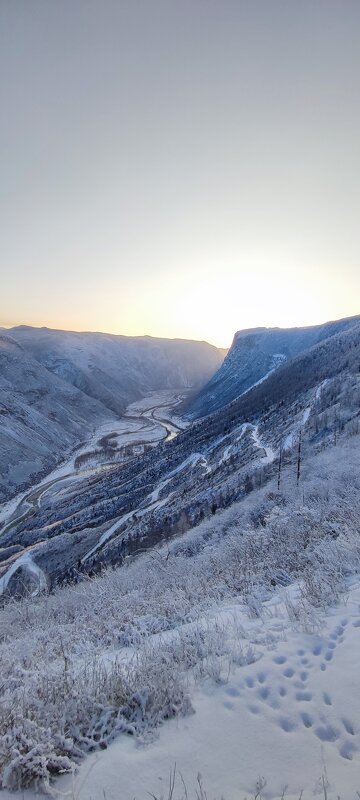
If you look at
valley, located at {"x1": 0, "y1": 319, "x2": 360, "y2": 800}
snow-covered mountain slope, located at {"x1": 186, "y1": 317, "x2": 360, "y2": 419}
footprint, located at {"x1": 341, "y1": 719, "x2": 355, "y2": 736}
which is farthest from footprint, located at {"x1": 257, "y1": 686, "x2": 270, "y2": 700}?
snow-covered mountain slope, located at {"x1": 186, "y1": 317, "x2": 360, "y2": 419}

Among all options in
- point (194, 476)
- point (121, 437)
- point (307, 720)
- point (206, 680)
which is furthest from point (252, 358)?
point (307, 720)

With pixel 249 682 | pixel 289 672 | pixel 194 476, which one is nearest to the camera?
pixel 249 682

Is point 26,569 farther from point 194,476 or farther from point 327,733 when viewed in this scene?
point 327,733

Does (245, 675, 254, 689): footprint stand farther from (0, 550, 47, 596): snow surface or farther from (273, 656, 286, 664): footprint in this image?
(0, 550, 47, 596): snow surface

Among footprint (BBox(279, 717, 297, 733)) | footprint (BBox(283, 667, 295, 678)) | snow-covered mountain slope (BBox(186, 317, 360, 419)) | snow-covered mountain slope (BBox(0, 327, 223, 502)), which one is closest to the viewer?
footprint (BBox(279, 717, 297, 733))

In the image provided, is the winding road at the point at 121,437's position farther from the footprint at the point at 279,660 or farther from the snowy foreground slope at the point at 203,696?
the footprint at the point at 279,660

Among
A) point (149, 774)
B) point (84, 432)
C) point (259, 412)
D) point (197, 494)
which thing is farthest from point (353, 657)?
point (84, 432)

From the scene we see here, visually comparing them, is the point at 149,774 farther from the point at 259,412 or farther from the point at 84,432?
the point at 84,432
